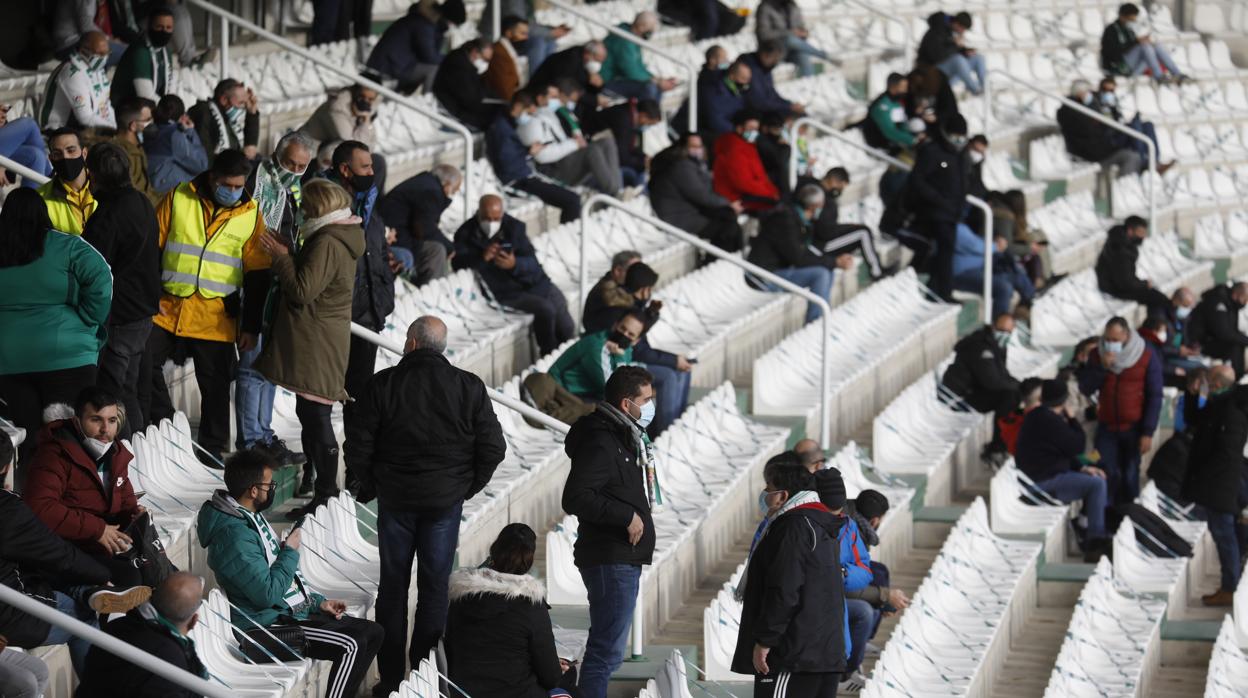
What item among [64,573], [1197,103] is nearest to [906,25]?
[1197,103]

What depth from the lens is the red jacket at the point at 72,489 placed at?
641cm

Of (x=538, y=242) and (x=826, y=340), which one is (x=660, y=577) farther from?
(x=538, y=242)

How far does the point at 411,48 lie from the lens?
13875 millimetres

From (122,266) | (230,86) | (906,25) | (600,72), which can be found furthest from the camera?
(906,25)

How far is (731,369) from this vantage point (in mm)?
12109

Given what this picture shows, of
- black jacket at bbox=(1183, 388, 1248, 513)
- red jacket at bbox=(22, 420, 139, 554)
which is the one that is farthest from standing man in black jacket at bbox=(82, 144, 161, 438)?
black jacket at bbox=(1183, 388, 1248, 513)

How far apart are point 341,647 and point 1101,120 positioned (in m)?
12.5

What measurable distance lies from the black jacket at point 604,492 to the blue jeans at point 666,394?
9.70 ft

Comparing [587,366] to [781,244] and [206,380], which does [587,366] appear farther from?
[781,244]

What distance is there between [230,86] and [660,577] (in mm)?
3210

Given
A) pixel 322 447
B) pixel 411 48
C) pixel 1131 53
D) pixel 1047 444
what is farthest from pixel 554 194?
pixel 1131 53

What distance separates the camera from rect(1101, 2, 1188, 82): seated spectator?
65.0ft

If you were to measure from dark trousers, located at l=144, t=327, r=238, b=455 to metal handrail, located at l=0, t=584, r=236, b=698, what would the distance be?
8.30 feet

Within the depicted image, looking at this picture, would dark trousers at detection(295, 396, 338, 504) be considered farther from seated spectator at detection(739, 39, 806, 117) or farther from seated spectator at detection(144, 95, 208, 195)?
seated spectator at detection(739, 39, 806, 117)
